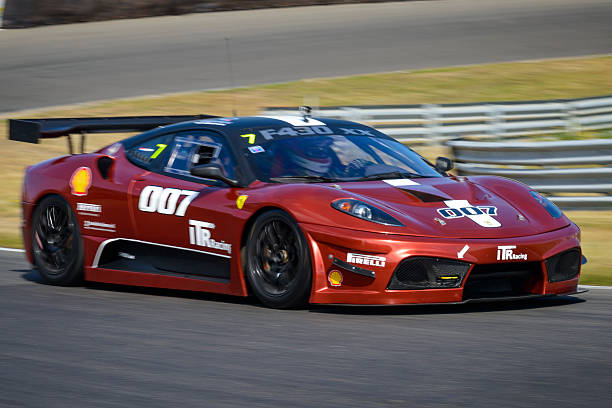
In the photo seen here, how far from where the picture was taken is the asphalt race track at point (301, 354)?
3.98 metres

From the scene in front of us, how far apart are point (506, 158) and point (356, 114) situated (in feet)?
15.7

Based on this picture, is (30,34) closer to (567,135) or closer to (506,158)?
(567,135)

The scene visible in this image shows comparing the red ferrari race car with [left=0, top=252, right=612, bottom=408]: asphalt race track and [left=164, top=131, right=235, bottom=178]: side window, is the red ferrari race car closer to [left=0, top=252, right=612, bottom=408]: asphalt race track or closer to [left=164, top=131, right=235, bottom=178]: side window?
[left=164, top=131, right=235, bottom=178]: side window

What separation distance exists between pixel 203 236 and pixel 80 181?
1416mm

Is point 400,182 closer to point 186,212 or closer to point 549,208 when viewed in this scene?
point 549,208

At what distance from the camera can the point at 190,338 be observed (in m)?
5.21

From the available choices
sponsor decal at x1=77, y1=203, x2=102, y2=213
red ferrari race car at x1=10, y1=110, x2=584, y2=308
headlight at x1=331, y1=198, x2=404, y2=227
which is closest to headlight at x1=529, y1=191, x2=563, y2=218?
red ferrari race car at x1=10, y1=110, x2=584, y2=308

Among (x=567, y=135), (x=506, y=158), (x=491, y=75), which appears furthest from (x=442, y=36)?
(x=506, y=158)

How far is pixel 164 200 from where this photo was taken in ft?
22.3

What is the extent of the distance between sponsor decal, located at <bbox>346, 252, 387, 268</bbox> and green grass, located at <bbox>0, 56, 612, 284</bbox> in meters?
9.32

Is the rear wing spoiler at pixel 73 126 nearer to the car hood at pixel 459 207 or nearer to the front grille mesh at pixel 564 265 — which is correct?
the car hood at pixel 459 207

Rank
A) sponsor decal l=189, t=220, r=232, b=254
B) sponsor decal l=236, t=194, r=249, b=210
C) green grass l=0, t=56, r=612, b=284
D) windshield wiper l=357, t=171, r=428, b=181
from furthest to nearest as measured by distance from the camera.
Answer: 1. green grass l=0, t=56, r=612, b=284
2. windshield wiper l=357, t=171, r=428, b=181
3. sponsor decal l=189, t=220, r=232, b=254
4. sponsor decal l=236, t=194, r=249, b=210

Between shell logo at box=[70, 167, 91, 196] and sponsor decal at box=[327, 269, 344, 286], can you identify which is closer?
sponsor decal at box=[327, 269, 344, 286]

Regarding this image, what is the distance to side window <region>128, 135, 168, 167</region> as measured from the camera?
7.15 m
